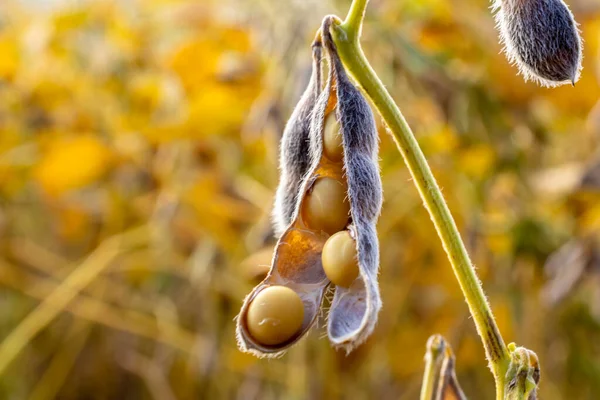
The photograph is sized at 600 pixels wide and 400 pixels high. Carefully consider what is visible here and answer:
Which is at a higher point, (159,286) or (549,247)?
(159,286)

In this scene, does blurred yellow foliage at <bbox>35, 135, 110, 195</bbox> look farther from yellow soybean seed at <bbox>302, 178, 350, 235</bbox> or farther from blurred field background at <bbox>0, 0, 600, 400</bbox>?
yellow soybean seed at <bbox>302, 178, 350, 235</bbox>

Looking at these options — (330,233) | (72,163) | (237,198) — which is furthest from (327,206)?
(72,163)

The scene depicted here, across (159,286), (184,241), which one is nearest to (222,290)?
(184,241)

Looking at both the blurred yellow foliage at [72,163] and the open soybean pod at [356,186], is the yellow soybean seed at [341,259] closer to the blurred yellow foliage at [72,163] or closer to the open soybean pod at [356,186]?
the open soybean pod at [356,186]

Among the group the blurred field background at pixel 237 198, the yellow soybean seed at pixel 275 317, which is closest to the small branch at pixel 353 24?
the yellow soybean seed at pixel 275 317

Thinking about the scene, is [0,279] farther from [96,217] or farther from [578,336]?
[578,336]

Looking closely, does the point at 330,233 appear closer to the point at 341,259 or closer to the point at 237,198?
the point at 341,259
